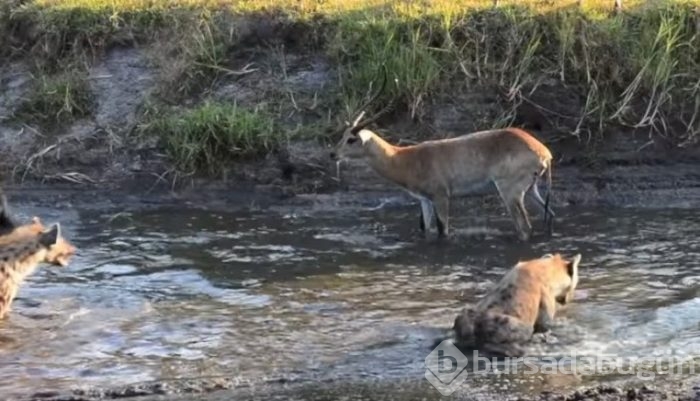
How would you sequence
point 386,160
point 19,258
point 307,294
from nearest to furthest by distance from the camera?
point 19,258
point 307,294
point 386,160

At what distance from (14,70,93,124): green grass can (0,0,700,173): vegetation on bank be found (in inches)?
0.7

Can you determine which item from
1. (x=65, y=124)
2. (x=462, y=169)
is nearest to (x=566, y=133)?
(x=462, y=169)

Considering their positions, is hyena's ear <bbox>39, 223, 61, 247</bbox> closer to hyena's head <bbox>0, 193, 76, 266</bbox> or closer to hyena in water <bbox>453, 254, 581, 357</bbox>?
hyena's head <bbox>0, 193, 76, 266</bbox>

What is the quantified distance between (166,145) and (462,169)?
3.12 meters

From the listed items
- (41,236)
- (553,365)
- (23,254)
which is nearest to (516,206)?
(553,365)

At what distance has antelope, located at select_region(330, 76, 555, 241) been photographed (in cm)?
1205

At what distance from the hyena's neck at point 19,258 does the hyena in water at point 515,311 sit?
3.25 m

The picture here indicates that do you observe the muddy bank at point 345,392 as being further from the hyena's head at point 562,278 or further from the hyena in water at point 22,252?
the hyena in water at point 22,252

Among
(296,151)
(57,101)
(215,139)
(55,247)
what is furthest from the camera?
(57,101)

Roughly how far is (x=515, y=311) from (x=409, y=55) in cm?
556

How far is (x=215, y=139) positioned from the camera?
530 inches

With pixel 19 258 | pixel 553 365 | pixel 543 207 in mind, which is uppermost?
pixel 19 258

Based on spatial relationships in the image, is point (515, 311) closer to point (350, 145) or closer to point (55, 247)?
point (55, 247)

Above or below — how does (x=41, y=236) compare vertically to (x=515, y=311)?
above
